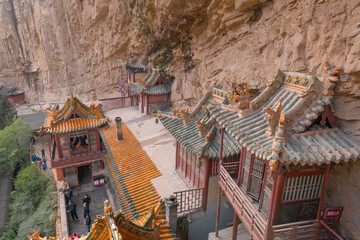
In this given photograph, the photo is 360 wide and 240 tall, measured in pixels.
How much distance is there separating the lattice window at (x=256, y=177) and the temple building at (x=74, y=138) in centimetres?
1240

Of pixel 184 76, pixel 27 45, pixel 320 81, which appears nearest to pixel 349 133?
pixel 320 81

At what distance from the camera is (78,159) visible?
56.6 ft

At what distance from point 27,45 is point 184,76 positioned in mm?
34233

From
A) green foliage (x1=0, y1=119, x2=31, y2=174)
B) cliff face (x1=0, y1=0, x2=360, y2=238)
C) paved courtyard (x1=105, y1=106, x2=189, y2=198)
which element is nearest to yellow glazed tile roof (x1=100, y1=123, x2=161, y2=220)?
paved courtyard (x1=105, y1=106, x2=189, y2=198)

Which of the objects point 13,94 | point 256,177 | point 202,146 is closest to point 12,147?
point 13,94

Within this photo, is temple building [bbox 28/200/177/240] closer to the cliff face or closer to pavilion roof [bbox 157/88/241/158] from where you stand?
pavilion roof [bbox 157/88/241/158]

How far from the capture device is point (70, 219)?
14.9 metres

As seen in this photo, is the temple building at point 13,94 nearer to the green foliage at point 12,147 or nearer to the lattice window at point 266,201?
the green foliage at point 12,147

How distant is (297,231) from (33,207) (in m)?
19.1

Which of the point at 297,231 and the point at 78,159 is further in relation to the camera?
the point at 78,159

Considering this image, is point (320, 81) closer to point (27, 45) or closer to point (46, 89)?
point (46, 89)

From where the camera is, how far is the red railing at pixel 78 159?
16.6 meters

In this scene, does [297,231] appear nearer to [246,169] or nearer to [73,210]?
[246,169]

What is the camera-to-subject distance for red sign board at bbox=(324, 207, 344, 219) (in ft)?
21.6
